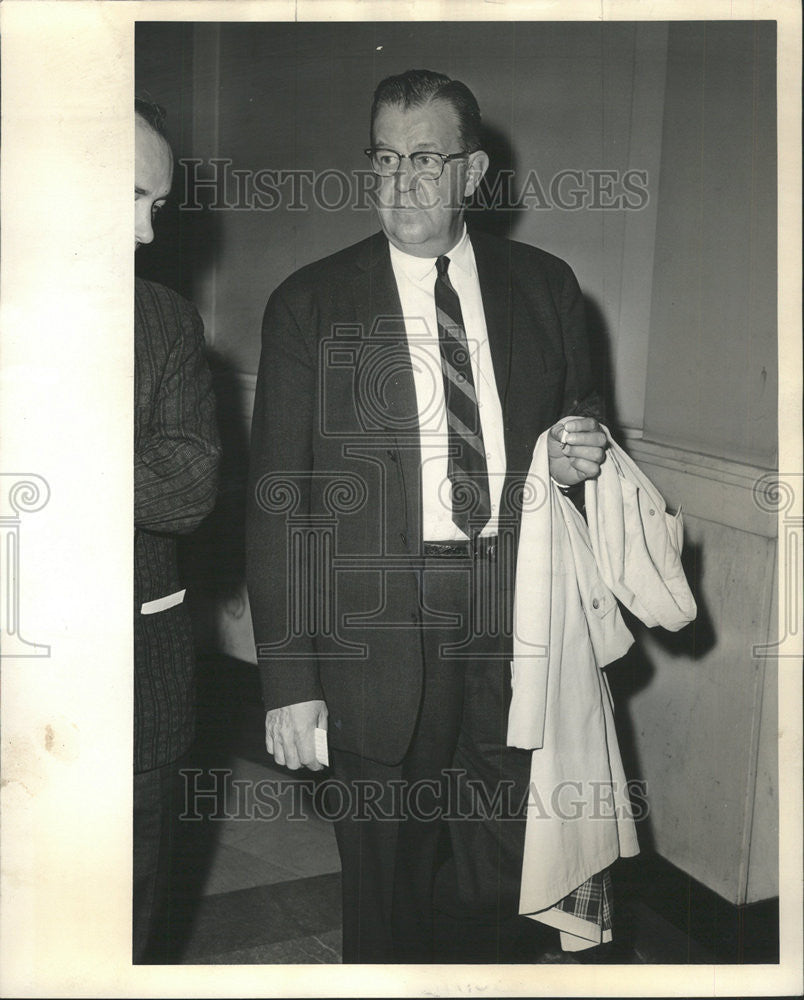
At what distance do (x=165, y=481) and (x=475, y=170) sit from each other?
723 millimetres

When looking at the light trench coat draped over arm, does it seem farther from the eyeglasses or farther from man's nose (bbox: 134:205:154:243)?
man's nose (bbox: 134:205:154:243)

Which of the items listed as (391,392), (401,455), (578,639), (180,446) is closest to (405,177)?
(391,392)

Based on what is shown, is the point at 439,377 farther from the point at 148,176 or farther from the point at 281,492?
the point at 148,176

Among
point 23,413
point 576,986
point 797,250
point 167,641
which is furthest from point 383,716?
point 797,250

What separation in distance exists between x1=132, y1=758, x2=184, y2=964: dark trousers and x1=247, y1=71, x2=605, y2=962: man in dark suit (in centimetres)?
21

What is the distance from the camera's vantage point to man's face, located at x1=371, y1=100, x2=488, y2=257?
1898mm

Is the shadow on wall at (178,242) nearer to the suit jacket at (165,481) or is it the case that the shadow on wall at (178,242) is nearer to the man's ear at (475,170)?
the suit jacket at (165,481)

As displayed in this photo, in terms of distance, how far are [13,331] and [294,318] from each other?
0.47 metres

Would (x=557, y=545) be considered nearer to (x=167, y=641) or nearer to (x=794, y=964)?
(x=167, y=641)

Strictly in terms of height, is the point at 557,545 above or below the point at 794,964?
above

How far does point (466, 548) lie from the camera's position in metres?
1.94

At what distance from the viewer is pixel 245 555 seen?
1966mm

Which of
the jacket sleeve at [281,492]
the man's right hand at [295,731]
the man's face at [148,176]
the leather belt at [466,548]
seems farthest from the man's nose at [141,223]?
the man's right hand at [295,731]

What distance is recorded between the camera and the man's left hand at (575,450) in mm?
1931
